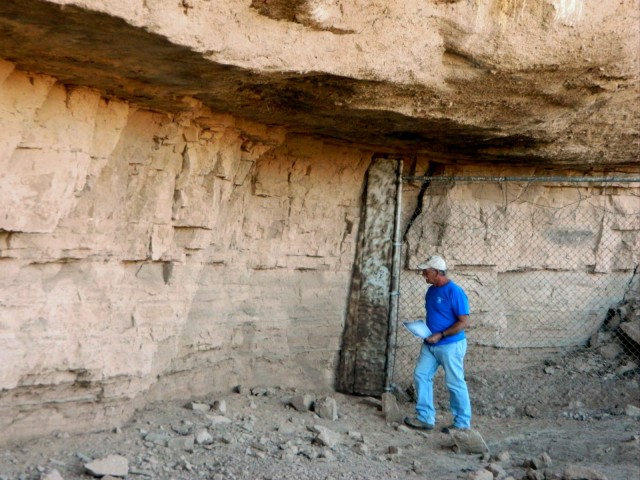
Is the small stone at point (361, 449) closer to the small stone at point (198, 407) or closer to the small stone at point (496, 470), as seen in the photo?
the small stone at point (496, 470)

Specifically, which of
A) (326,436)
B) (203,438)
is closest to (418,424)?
(326,436)

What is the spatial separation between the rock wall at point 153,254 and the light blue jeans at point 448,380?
116 cm

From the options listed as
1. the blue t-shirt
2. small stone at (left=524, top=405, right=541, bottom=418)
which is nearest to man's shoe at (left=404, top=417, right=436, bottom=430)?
the blue t-shirt

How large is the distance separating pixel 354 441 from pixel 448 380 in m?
0.87

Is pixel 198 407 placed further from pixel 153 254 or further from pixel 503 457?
pixel 503 457

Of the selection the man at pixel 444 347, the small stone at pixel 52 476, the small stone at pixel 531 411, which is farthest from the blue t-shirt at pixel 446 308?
the small stone at pixel 52 476

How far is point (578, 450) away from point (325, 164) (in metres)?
2.91

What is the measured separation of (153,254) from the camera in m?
5.00

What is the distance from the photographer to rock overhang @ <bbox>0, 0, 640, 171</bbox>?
3.59m

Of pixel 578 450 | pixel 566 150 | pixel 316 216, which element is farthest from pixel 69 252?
pixel 566 150

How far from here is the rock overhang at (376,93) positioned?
3.59m

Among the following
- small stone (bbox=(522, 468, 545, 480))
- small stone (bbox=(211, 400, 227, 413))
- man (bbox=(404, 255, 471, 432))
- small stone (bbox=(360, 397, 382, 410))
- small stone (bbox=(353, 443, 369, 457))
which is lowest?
small stone (bbox=(353, 443, 369, 457))

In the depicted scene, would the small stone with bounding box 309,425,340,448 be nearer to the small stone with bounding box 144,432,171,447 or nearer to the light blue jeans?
the light blue jeans

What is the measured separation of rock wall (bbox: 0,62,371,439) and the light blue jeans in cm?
116
